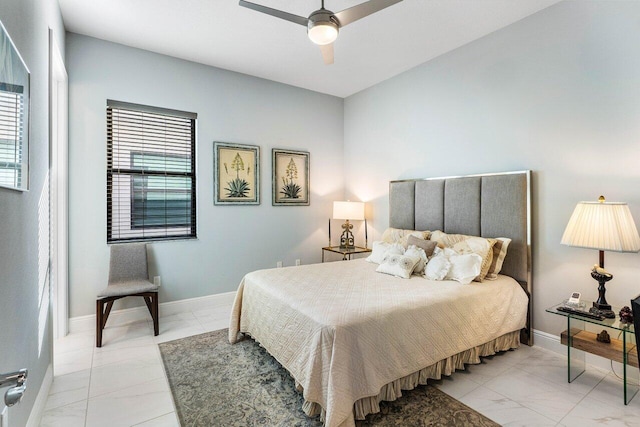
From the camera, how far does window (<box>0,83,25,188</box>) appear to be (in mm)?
1234

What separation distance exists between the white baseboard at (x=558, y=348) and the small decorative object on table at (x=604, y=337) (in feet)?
0.77

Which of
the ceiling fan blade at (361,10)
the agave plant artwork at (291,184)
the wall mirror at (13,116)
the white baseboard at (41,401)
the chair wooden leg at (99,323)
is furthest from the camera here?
the agave plant artwork at (291,184)

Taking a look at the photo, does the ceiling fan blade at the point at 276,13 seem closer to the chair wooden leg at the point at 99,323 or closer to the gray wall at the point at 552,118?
the gray wall at the point at 552,118

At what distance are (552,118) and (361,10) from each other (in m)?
1.88

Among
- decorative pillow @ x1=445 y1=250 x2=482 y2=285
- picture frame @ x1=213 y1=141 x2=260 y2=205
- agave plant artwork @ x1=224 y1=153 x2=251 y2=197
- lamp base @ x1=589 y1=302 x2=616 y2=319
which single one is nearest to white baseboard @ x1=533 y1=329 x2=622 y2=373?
lamp base @ x1=589 y1=302 x2=616 y2=319

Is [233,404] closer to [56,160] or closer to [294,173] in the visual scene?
[56,160]

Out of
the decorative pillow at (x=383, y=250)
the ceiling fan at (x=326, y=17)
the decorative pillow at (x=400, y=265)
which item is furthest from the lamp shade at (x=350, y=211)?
the ceiling fan at (x=326, y=17)

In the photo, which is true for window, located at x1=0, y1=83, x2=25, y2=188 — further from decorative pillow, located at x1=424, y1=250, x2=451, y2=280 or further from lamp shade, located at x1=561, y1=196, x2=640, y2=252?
lamp shade, located at x1=561, y1=196, x2=640, y2=252

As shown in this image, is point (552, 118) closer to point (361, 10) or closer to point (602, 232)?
point (602, 232)

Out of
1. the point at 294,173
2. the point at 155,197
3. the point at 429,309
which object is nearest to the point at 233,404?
the point at 429,309

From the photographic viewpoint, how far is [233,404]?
6.66 feet

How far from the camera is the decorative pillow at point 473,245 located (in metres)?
2.71

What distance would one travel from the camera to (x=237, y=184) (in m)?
4.05

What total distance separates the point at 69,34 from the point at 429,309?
4.12m
